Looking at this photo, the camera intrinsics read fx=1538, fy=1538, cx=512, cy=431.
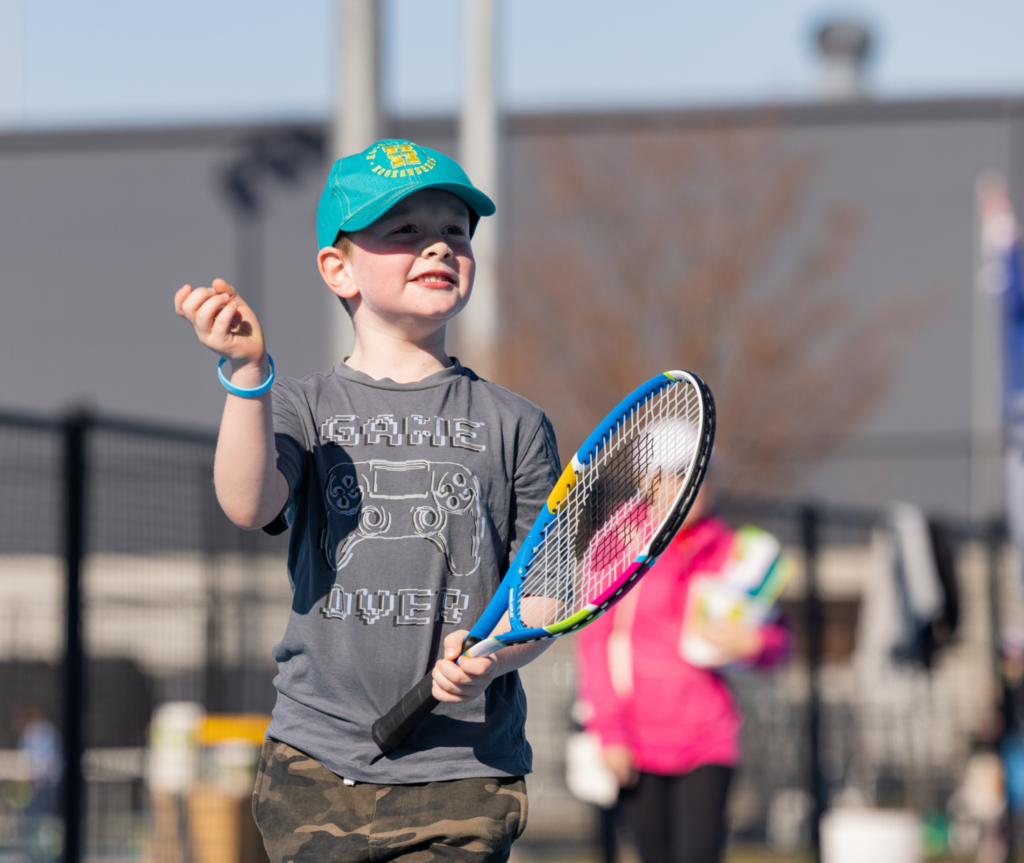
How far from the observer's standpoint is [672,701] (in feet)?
18.7

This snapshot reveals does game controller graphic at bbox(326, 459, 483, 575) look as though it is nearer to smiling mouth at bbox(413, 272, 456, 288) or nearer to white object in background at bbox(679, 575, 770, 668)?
smiling mouth at bbox(413, 272, 456, 288)

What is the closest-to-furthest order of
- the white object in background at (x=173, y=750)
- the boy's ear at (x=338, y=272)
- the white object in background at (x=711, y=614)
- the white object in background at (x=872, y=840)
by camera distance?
the boy's ear at (x=338, y=272)
the white object in background at (x=711, y=614)
the white object in background at (x=173, y=750)
the white object in background at (x=872, y=840)

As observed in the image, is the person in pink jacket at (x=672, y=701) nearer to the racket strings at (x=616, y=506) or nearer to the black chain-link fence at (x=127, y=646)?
the black chain-link fence at (x=127, y=646)

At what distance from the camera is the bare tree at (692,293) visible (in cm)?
1889

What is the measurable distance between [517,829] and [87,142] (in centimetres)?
2640

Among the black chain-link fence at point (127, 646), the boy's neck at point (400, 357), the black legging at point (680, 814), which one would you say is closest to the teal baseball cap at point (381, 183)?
the boy's neck at point (400, 357)

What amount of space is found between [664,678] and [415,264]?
323 cm

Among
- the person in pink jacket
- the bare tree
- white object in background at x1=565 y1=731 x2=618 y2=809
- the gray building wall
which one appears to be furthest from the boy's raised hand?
the gray building wall

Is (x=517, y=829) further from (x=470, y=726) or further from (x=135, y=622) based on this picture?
(x=135, y=622)

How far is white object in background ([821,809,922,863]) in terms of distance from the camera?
937 cm

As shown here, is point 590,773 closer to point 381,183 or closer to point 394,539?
point 394,539

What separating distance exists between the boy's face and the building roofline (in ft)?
61.2

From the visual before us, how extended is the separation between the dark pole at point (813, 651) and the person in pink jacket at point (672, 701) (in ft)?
10.8

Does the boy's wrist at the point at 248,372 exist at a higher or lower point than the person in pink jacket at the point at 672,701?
higher
